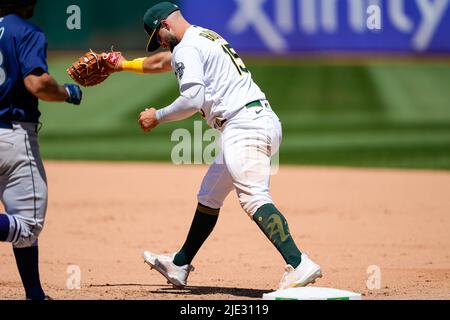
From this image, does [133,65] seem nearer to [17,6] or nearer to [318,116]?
[17,6]

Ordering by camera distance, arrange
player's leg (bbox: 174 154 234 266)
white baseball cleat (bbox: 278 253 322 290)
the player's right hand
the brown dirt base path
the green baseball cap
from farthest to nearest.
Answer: the brown dirt base path → player's leg (bbox: 174 154 234 266) → the green baseball cap → white baseball cleat (bbox: 278 253 322 290) → the player's right hand

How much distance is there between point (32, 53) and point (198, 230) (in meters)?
1.96

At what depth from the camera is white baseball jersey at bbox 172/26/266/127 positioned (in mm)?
6366

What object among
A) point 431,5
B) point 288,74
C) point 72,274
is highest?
point 431,5

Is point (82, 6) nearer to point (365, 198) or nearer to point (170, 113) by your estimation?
point (365, 198)

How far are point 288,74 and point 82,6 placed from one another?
538 cm

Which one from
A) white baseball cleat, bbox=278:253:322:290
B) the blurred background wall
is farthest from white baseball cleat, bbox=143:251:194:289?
the blurred background wall

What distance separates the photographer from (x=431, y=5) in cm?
2291

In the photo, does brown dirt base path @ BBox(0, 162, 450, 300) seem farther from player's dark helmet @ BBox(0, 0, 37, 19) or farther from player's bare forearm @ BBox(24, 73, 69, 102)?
player's dark helmet @ BBox(0, 0, 37, 19)

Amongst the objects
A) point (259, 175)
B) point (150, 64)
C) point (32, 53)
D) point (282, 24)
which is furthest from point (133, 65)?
point (282, 24)

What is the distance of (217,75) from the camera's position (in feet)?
21.1

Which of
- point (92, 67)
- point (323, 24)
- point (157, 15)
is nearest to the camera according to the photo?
point (157, 15)

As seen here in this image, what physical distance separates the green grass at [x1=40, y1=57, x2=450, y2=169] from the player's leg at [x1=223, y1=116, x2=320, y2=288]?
7.32m
